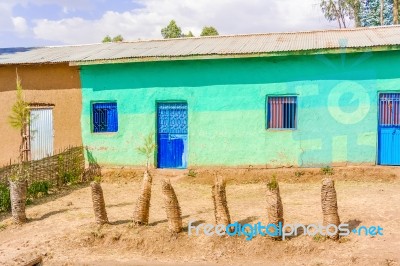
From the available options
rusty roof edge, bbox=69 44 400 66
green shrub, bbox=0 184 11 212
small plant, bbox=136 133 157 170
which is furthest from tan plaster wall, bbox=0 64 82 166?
green shrub, bbox=0 184 11 212

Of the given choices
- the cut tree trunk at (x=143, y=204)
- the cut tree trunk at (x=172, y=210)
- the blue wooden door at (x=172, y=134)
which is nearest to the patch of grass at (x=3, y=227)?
the cut tree trunk at (x=143, y=204)

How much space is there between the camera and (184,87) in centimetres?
1117

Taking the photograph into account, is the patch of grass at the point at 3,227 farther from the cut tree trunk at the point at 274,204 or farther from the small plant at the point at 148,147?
the cut tree trunk at the point at 274,204

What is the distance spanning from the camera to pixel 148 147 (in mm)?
11172

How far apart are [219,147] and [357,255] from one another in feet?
18.4

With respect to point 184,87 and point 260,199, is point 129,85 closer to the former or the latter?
point 184,87

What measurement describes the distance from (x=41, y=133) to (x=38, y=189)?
2.83 meters

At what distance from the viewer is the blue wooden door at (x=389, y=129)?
10.1 metres

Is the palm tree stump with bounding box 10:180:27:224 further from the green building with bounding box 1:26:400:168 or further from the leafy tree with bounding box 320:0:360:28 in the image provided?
the leafy tree with bounding box 320:0:360:28

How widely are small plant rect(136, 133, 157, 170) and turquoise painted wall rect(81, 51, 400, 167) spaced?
0.20 meters

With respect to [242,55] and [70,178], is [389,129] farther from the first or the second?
[70,178]

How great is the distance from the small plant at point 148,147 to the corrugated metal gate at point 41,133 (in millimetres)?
2946

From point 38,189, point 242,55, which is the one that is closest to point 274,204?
point 242,55

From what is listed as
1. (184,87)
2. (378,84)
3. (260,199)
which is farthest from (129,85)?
(378,84)
